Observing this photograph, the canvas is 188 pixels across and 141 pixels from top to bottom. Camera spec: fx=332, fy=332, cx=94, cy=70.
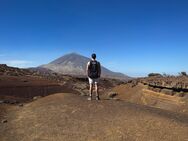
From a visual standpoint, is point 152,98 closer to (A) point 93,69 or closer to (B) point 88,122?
(A) point 93,69

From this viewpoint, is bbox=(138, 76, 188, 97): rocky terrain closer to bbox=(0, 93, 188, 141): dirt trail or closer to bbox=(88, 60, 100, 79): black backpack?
bbox=(0, 93, 188, 141): dirt trail

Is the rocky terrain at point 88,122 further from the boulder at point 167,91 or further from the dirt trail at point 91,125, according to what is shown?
the boulder at point 167,91

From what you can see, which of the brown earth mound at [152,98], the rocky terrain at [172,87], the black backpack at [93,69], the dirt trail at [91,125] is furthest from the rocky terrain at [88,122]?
the black backpack at [93,69]

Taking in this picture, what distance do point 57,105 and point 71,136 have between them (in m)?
5.25

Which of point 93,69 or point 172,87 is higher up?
point 93,69

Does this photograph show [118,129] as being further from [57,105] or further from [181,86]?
[181,86]

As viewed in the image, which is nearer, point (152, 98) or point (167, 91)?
point (167, 91)

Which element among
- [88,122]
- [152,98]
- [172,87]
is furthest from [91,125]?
[152,98]

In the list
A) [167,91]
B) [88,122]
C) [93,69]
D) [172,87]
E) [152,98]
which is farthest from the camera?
[152,98]

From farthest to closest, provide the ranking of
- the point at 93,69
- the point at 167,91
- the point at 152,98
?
the point at 152,98, the point at 167,91, the point at 93,69

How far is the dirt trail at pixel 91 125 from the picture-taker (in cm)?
1107

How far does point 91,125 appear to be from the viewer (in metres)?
12.3

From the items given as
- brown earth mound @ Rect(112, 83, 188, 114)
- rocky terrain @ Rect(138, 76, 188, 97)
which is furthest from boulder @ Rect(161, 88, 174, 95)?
brown earth mound @ Rect(112, 83, 188, 114)

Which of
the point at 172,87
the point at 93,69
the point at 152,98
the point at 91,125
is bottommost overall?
the point at 91,125
